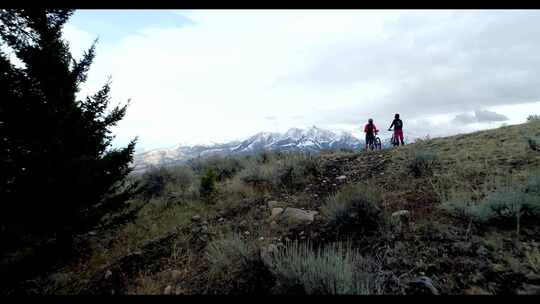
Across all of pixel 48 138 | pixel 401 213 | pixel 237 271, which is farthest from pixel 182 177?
pixel 401 213

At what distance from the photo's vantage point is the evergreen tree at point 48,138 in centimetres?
459

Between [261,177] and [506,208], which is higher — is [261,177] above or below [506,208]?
above

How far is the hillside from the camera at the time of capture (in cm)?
255

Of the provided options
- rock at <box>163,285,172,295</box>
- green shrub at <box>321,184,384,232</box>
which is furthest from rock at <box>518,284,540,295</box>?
rock at <box>163,285,172,295</box>

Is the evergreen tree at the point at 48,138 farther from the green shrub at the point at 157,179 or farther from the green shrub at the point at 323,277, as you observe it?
the green shrub at the point at 157,179

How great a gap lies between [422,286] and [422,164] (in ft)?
15.8

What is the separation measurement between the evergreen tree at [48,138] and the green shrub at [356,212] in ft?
15.4

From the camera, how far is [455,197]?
4176 millimetres

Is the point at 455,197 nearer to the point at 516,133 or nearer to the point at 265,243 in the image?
the point at 265,243

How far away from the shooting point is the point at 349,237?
3736mm

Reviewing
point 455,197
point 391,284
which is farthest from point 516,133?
point 391,284

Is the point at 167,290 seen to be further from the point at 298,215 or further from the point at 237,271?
the point at 298,215

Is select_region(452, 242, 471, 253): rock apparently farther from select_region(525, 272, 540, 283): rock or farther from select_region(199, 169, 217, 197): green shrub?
select_region(199, 169, 217, 197): green shrub

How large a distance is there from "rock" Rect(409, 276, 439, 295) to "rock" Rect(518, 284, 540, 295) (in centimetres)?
61
